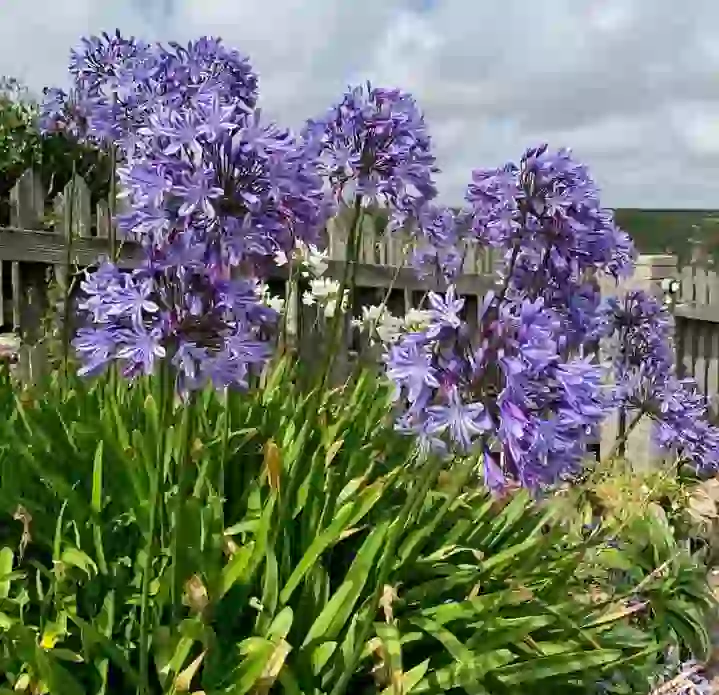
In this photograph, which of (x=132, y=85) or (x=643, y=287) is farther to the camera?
(x=643, y=287)

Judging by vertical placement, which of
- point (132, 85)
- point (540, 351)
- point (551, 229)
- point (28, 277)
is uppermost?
point (132, 85)

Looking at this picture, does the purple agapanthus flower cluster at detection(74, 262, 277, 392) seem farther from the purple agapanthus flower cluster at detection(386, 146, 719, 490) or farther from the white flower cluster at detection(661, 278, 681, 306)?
the white flower cluster at detection(661, 278, 681, 306)

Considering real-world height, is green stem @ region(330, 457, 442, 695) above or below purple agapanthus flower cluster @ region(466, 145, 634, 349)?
below

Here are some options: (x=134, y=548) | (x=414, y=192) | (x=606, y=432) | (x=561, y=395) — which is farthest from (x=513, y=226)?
(x=606, y=432)

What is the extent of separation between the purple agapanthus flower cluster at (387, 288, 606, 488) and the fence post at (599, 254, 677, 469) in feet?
14.8

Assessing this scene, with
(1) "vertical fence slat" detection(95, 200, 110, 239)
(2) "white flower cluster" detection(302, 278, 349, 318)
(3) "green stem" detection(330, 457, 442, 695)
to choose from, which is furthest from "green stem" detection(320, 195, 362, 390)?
(1) "vertical fence slat" detection(95, 200, 110, 239)

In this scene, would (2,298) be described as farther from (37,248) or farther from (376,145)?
(376,145)

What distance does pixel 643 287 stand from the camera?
6.29m

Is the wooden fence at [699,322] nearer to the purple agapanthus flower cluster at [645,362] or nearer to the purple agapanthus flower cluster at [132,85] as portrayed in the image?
the purple agapanthus flower cluster at [645,362]

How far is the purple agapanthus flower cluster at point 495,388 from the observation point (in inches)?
69.4

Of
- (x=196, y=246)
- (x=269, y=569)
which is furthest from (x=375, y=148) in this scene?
(x=269, y=569)

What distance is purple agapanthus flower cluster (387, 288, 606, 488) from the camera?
1763 mm

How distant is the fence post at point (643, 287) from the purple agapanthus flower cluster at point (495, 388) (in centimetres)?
452

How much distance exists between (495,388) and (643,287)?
4.76 metres
